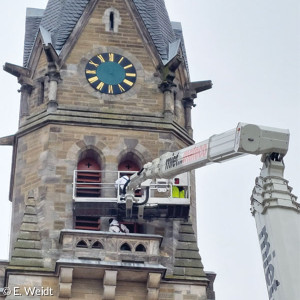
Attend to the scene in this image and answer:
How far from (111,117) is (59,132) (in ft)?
5.42

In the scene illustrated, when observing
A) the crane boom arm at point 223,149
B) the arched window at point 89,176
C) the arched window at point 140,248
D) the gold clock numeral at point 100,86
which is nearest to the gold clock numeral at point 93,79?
the gold clock numeral at point 100,86

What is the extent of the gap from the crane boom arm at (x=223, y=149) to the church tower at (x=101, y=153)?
82.8 inches

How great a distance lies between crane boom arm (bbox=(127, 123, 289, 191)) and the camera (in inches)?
769

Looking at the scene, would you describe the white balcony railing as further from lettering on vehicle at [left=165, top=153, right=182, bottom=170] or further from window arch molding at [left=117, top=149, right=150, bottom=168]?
lettering on vehicle at [left=165, top=153, right=182, bottom=170]

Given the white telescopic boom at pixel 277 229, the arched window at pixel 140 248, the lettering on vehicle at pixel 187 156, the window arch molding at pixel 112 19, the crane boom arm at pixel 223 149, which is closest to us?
the white telescopic boom at pixel 277 229

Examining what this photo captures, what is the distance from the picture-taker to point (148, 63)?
113ft

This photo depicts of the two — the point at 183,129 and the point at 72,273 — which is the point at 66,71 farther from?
the point at 72,273

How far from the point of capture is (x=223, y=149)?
72.2 ft

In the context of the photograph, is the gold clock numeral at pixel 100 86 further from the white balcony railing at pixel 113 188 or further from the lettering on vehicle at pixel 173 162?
the lettering on vehicle at pixel 173 162

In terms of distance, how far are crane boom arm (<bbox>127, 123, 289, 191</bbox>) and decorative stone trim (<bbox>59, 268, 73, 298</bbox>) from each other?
292cm

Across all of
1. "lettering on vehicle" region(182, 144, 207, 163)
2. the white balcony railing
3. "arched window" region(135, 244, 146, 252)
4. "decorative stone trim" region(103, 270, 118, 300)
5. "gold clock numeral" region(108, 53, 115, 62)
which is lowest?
"decorative stone trim" region(103, 270, 118, 300)

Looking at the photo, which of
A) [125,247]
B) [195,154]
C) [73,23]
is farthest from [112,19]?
[195,154]

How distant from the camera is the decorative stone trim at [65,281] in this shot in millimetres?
28844

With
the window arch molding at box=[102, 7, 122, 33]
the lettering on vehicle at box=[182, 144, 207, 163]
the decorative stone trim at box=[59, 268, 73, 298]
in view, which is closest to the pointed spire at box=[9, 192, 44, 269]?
the decorative stone trim at box=[59, 268, 73, 298]
